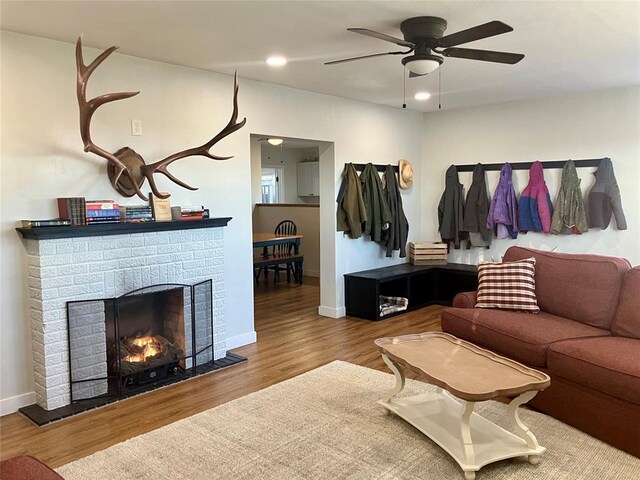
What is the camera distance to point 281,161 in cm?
997

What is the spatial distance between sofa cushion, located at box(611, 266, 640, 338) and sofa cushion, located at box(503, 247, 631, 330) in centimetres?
9

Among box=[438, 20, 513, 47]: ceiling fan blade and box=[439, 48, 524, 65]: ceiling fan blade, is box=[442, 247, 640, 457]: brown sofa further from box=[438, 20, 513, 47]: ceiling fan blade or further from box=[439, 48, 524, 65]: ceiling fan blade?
box=[438, 20, 513, 47]: ceiling fan blade

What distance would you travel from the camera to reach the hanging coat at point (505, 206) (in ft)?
18.4

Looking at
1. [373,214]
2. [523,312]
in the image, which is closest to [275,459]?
[523,312]

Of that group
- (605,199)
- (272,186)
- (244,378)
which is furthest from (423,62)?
(272,186)

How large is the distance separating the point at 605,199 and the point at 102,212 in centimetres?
462

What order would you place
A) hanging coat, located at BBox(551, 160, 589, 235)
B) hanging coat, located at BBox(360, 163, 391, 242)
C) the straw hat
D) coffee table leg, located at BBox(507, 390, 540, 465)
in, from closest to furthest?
coffee table leg, located at BBox(507, 390, 540, 465)
hanging coat, located at BBox(551, 160, 589, 235)
hanging coat, located at BBox(360, 163, 391, 242)
the straw hat

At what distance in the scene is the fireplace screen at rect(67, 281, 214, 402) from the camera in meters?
3.21

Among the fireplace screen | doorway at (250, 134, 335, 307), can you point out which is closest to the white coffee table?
the fireplace screen

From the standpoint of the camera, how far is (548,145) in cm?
540

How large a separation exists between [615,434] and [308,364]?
2100 millimetres

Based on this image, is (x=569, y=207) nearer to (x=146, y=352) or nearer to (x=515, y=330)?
(x=515, y=330)

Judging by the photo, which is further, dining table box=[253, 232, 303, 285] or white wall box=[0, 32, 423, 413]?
dining table box=[253, 232, 303, 285]

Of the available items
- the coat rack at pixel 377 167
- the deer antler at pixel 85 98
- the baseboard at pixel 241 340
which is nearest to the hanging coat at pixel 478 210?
the coat rack at pixel 377 167
